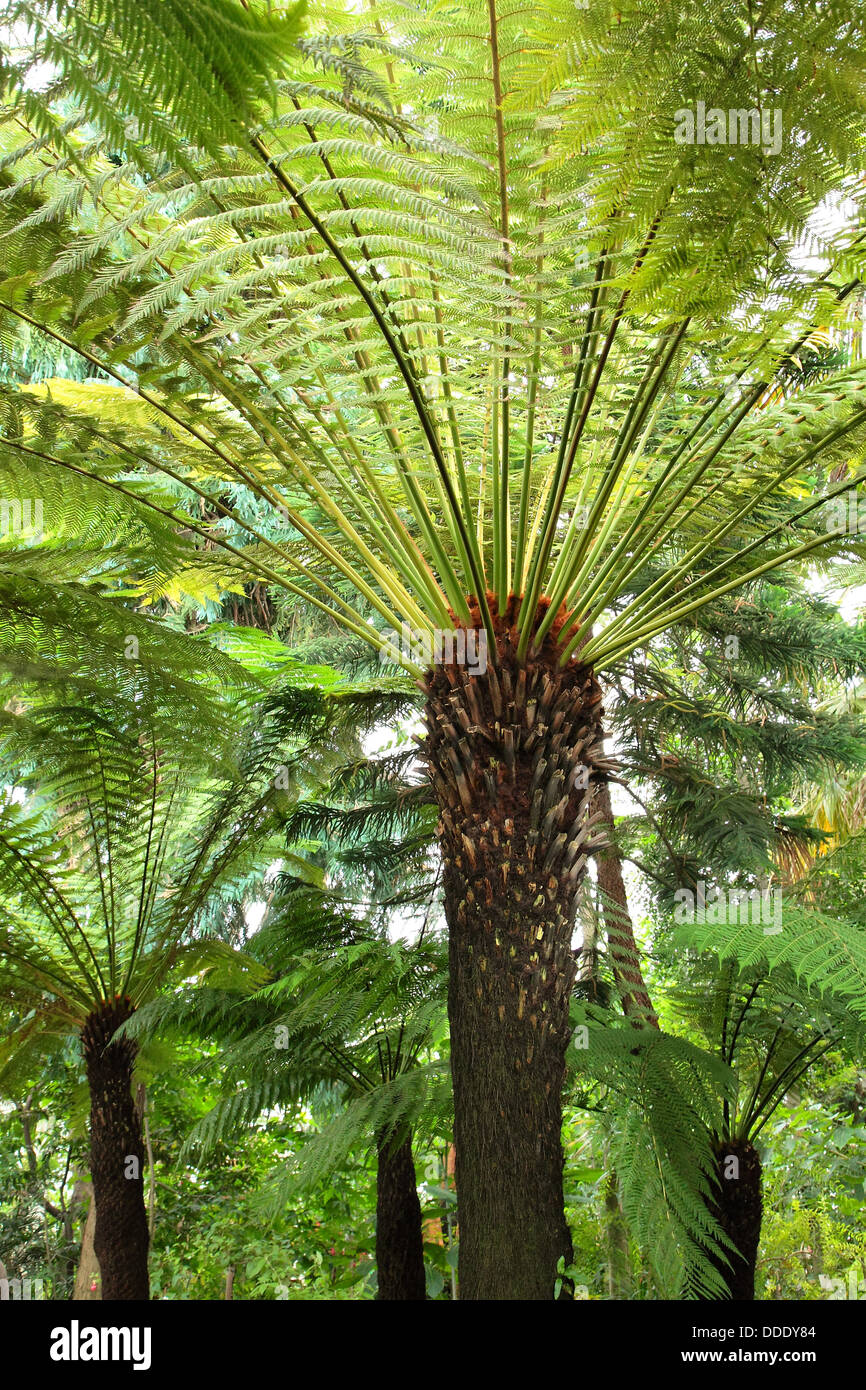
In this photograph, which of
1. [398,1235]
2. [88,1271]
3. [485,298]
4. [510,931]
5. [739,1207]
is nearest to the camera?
[485,298]

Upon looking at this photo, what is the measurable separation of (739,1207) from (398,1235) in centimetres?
100

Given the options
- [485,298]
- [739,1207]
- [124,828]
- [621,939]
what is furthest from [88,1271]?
[485,298]

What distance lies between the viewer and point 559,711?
1.80 metres

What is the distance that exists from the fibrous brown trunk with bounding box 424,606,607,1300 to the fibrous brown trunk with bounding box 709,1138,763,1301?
1087 millimetres

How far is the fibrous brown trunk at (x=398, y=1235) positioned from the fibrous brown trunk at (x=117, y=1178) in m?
0.68

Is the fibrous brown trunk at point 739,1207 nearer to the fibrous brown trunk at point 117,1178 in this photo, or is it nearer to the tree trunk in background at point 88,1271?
the fibrous brown trunk at point 117,1178

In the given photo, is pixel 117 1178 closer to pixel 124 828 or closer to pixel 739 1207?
pixel 124 828

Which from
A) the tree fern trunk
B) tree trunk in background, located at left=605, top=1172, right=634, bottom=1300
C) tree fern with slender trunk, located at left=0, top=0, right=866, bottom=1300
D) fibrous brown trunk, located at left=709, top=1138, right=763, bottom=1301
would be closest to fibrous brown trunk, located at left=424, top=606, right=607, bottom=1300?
tree fern with slender trunk, located at left=0, top=0, right=866, bottom=1300

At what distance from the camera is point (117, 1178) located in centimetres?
263

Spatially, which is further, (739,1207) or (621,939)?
(621,939)

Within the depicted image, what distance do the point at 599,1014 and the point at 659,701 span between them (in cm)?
152

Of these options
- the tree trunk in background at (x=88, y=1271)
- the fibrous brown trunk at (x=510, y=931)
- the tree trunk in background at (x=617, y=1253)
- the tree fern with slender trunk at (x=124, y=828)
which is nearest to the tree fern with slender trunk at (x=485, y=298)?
the fibrous brown trunk at (x=510, y=931)

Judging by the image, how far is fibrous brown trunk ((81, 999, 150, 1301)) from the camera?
2.60 m

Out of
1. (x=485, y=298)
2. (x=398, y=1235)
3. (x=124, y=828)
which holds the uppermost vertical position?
(x=485, y=298)
